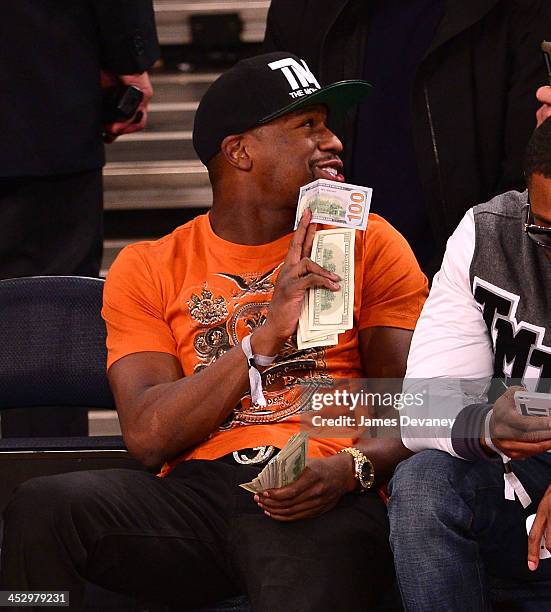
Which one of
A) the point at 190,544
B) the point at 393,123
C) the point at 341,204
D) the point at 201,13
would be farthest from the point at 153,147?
the point at 190,544

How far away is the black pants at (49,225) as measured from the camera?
13.7ft

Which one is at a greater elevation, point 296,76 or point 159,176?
point 296,76

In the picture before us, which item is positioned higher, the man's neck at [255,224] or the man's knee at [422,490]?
the man's neck at [255,224]

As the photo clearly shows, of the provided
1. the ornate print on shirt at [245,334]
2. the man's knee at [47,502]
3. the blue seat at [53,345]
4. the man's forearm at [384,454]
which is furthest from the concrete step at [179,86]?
the man's knee at [47,502]

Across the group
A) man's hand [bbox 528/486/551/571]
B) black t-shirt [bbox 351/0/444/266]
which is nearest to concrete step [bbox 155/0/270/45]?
black t-shirt [bbox 351/0/444/266]

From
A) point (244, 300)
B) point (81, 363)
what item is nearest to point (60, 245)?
point (81, 363)

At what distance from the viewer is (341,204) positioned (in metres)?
3.04

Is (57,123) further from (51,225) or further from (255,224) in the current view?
(255,224)

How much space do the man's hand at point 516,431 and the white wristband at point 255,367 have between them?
64 cm

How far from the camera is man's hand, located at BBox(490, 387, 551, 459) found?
2500 millimetres

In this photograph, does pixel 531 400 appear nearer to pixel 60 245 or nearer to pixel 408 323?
pixel 408 323

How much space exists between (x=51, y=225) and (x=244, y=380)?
4.61 ft

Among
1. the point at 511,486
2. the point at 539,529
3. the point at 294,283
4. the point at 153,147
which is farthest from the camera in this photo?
the point at 153,147

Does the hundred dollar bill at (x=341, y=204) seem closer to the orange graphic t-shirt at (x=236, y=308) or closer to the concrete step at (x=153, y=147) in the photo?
the orange graphic t-shirt at (x=236, y=308)
